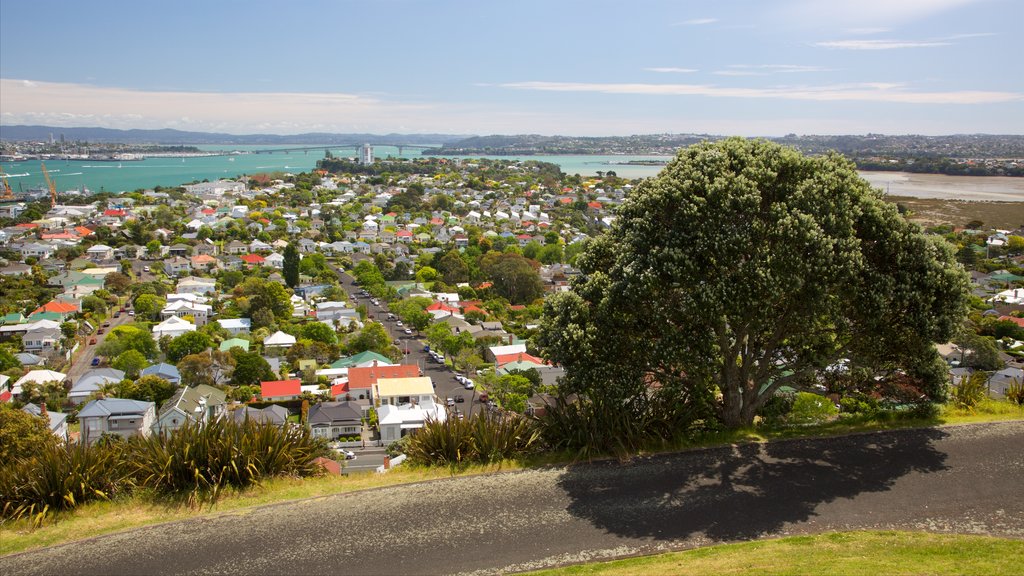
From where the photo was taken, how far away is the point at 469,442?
6.89 metres

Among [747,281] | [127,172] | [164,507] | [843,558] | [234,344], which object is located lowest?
[234,344]

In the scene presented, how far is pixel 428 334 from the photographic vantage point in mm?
26844

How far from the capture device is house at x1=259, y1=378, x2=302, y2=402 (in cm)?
2109

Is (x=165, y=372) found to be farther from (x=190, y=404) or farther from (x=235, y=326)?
(x=235, y=326)

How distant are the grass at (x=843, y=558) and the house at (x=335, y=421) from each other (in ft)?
44.6

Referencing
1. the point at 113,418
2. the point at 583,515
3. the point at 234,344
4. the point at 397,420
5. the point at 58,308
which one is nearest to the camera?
the point at 583,515

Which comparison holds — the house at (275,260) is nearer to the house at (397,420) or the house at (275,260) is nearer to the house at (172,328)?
the house at (172,328)

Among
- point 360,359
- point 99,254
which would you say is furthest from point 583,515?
point 99,254

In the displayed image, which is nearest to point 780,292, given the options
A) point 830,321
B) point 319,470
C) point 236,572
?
point 830,321

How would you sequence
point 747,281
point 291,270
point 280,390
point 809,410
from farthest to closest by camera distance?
point 291,270
point 280,390
point 809,410
point 747,281

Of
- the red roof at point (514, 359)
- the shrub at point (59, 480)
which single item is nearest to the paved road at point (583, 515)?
the shrub at point (59, 480)

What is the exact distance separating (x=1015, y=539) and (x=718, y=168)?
146 inches

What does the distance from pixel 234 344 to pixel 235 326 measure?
321cm

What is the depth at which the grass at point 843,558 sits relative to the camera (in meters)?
4.82
